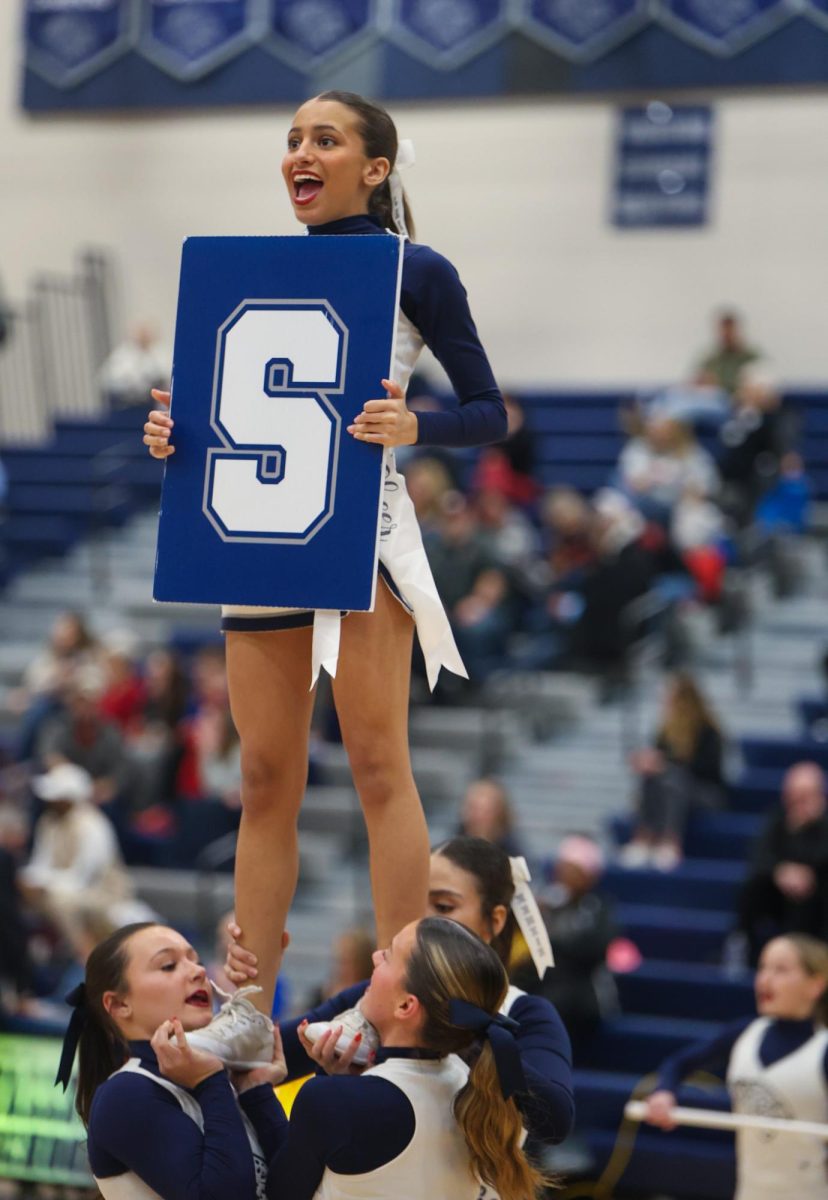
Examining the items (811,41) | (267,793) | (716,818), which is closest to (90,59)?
(811,41)

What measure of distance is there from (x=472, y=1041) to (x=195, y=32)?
34.2ft

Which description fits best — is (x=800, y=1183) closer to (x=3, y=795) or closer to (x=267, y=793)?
(x=267, y=793)

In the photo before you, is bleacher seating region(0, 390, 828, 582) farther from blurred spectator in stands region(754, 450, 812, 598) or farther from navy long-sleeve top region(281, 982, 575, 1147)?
navy long-sleeve top region(281, 982, 575, 1147)

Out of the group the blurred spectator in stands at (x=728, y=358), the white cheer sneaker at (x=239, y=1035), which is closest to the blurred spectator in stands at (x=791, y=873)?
the white cheer sneaker at (x=239, y=1035)

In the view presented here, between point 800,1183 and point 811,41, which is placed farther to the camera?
point 811,41

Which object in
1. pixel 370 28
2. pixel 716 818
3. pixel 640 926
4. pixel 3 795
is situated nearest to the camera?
pixel 640 926

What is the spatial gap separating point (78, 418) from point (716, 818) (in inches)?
266

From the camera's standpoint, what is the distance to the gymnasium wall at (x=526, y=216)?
1238 centimetres

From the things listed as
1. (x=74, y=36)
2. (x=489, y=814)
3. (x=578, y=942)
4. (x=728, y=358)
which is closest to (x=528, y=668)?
(x=489, y=814)

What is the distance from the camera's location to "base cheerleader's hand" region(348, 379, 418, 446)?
111 inches

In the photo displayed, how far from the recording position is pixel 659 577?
9.66 m

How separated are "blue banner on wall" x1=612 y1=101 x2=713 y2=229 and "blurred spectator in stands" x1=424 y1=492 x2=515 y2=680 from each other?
3854 mm

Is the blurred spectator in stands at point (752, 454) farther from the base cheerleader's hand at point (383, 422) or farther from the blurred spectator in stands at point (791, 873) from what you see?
the base cheerleader's hand at point (383, 422)

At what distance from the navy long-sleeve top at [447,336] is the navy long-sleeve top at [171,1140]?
1.01 meters
